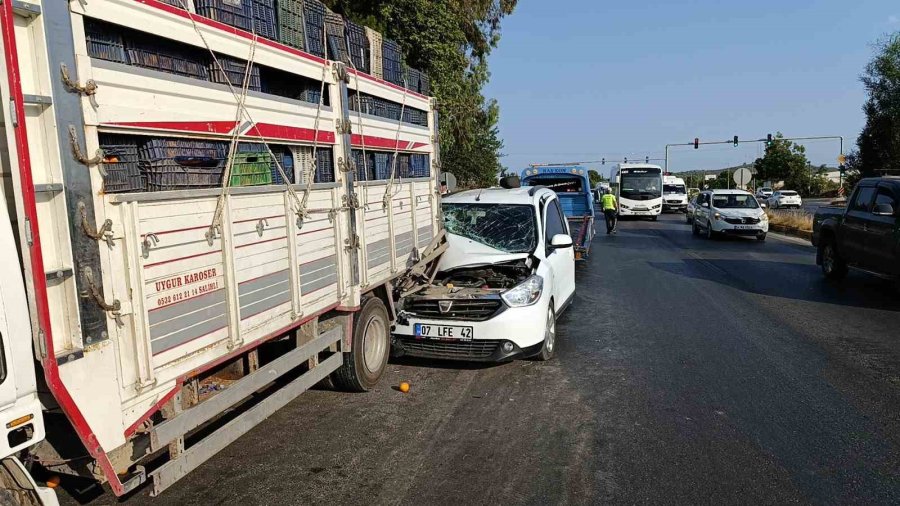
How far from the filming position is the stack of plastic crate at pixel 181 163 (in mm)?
3557

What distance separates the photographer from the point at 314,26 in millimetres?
5340

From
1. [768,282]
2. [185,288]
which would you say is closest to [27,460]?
[185,288]

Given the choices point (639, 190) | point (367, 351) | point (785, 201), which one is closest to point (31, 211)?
point (367, 351)

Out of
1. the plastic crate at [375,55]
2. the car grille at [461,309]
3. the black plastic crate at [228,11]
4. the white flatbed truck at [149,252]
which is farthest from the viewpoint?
the plastic crate at [375,55]

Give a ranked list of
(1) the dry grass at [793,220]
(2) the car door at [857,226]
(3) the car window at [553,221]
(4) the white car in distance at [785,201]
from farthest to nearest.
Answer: (4) the white car in distance at [785,201]
(1) the dry grass at [793,220]
(2) the car door at [857,226]
(3) the car window at [553,221]

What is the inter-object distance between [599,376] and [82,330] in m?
4.69

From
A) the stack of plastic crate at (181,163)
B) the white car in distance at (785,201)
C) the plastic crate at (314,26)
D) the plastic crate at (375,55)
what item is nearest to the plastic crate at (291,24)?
the plastic crate at (314,26)

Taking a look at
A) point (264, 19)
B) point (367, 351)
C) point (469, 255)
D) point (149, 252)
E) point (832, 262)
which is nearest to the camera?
point (149, 252)

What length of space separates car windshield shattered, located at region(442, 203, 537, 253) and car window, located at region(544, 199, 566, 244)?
0.79 ft

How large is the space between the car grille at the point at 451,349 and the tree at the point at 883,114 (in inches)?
1283

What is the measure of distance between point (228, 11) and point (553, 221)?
5062 mm

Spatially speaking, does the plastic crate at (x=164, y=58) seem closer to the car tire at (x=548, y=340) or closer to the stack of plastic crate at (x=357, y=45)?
the stack of plastic crate at (x=357, y=45)

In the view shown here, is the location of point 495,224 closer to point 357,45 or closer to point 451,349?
point 451,349

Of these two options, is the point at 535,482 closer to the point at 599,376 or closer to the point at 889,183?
the point at 599,376
